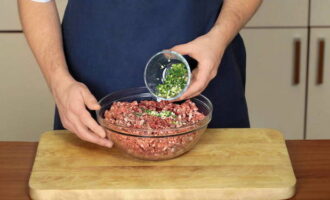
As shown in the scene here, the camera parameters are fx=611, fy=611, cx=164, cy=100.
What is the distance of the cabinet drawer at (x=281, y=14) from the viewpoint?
7.68ft

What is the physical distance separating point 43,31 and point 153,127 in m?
0.39

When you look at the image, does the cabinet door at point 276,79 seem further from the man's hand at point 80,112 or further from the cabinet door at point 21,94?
the man's hand at point 80,112

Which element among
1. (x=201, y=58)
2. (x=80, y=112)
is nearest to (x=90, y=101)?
(x=80, y=112)

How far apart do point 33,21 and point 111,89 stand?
0.23m

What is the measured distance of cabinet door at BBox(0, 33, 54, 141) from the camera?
244 cm

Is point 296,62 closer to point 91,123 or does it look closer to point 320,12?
point 320,12

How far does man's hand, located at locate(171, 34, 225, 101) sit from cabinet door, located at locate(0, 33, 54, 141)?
133 cm

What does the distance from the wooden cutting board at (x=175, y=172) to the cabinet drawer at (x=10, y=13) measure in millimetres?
1160

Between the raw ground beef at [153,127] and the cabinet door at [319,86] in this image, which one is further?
the cabinet door at [319,86]

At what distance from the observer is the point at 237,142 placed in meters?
1.28

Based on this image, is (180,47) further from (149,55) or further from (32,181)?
(32,181)

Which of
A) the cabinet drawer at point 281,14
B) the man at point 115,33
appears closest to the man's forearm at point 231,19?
the man at point 115,33

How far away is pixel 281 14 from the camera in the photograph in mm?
2359

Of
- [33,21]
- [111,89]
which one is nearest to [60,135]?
[111,89]
